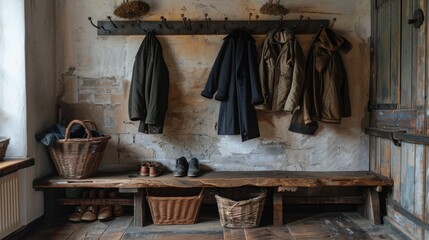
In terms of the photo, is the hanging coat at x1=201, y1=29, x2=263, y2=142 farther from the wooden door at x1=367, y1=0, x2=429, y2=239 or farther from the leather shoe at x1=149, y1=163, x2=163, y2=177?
the wooden door at x1=367, y1=0, x2=429, y2=239

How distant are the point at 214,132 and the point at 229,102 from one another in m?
0.37

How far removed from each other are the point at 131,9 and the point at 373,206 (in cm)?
269

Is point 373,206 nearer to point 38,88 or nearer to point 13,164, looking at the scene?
point 13,164

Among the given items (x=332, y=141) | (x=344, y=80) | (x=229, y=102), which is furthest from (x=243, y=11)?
(x=332, y=141)

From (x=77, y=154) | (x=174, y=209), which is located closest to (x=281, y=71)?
(x=174, y=209)

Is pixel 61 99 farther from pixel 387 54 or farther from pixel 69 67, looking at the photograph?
pixel 387 54

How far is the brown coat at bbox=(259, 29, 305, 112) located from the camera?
113 inches

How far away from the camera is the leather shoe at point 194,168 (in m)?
2.84

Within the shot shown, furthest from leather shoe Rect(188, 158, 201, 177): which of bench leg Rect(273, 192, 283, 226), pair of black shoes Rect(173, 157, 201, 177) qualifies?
bench leg Rect(273, 192, 283, 226)

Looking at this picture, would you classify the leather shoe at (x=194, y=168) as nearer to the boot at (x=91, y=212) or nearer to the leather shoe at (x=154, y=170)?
the leather shoe at (x=154, y=170)

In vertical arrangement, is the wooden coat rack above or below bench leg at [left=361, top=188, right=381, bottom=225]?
above

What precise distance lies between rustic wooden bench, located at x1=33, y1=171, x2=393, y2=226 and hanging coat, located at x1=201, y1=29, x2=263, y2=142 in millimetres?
398

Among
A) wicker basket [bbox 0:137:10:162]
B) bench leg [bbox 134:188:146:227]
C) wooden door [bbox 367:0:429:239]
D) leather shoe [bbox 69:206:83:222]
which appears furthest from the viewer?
leather shoe [bbox 69:206:83:222]

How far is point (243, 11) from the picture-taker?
10.3ft
